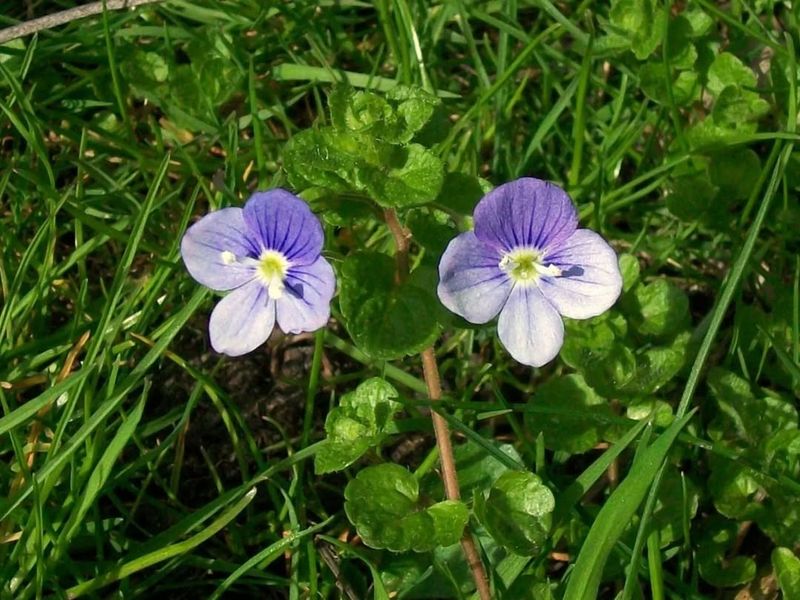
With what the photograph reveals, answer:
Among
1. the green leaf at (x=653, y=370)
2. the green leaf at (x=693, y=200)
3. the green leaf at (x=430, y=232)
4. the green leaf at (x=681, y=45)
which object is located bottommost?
the green leaf at (x=653, y=370)

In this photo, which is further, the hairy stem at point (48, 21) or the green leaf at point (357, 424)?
the hairy stem at point (48, 21)

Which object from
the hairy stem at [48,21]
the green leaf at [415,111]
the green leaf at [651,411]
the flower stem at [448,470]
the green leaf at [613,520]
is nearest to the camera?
the green leaf at [613,520]

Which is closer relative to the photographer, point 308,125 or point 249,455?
point 249,455

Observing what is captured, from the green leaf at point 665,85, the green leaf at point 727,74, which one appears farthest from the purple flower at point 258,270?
the green leaf at point 727,74

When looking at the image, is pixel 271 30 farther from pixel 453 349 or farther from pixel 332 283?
pixel 332 283

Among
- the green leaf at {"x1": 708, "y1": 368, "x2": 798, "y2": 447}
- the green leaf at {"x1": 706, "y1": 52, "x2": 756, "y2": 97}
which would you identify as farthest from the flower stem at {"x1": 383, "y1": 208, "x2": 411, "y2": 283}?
the green leaf at {"x1": 706, "y1": 52, "x2": 756, "y2": 97}

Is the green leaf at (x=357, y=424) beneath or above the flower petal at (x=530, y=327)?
beneath

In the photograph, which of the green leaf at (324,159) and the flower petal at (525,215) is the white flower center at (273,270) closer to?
the green leaf at (324,159)

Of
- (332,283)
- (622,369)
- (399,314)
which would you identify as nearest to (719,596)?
(622,369)
